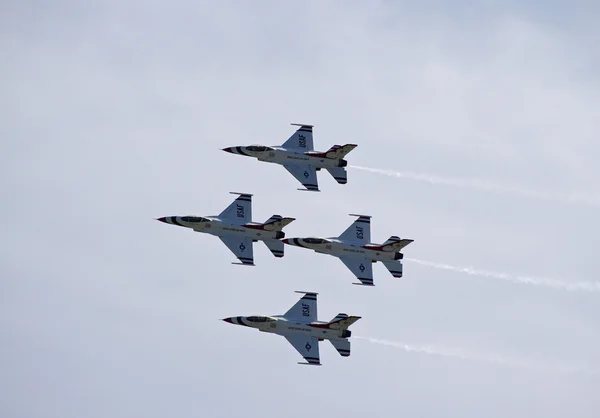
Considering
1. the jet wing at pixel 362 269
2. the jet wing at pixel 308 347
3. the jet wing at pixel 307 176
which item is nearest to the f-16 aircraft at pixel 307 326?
the jet wing at pixel 308 347

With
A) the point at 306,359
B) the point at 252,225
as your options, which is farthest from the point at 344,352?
the point at 252,225

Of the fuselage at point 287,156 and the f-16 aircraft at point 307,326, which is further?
the fuselage at point 287,156

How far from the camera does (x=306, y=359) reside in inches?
5098

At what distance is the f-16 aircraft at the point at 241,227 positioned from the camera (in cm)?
12950

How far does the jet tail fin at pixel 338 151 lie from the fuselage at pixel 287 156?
15 centimetres

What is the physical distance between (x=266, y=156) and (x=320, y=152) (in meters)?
4.16

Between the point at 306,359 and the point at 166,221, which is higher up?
the point at 166,221

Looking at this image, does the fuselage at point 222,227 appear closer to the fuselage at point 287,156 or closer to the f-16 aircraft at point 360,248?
the f-16 aircraft at point 360,248

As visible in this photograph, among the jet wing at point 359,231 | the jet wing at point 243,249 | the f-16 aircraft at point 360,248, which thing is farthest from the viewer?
the jet wing at point 359,231

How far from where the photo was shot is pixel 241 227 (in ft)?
427

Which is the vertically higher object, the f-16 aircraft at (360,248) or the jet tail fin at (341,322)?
the f-16 aircraft at (360,248)

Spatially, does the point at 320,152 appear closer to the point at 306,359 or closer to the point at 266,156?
the point at 266,156

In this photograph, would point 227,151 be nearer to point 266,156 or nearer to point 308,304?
point 266,156

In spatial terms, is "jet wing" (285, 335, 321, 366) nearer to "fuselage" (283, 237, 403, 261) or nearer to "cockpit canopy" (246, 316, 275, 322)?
"cockpit canopy" (246, 316, 275, 322)
